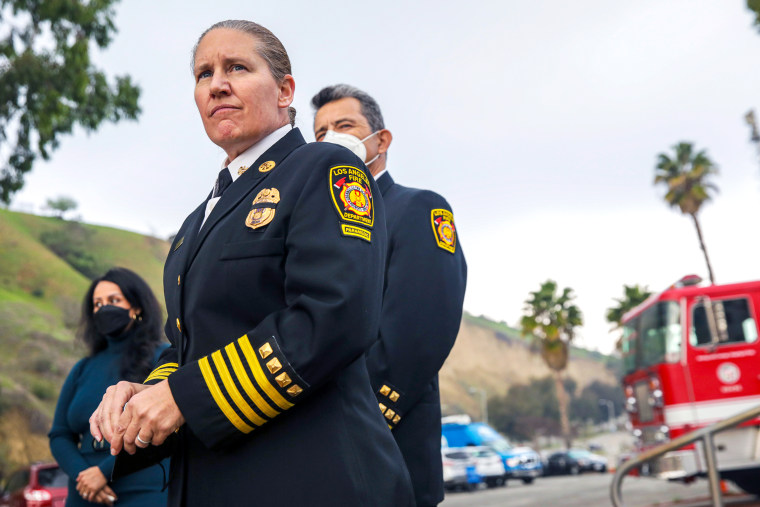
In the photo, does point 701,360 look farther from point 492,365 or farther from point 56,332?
point 492,365

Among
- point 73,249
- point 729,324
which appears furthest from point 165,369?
point 73,249

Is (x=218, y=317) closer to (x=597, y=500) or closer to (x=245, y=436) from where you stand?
(x=245, y=436)

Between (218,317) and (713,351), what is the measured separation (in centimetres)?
1067

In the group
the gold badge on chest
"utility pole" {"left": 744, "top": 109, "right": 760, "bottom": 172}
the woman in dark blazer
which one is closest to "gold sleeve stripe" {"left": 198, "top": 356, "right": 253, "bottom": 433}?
the gold badge on chest

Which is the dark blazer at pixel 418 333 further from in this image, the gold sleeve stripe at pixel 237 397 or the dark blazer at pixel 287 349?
the gold sleeve stripe at pixel 237 397

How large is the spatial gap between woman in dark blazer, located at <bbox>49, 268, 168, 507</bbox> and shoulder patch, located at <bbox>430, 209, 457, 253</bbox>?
1604 mm

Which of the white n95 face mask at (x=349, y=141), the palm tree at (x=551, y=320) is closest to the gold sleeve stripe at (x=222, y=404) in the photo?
the white n95 face mask at (x=349, y=141)

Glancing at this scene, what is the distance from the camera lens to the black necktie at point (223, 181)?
1890 mm

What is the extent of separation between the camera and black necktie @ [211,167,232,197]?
1.89 metres

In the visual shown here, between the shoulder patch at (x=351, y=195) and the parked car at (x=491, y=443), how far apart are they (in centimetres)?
2664

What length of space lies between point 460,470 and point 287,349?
2380cm

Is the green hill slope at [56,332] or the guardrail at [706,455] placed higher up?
the green hill slope at [56,332]

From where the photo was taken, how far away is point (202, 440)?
1517 millimetres

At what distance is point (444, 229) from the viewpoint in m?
2.70
